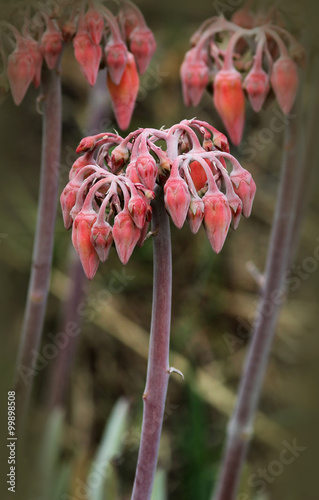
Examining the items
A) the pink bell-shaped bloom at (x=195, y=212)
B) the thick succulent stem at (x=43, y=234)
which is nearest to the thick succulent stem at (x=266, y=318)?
the thick succulent stem at (x=43, y=234)

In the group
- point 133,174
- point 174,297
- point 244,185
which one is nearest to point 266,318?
point 244,185

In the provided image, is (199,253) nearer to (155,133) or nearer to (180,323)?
(180,323)

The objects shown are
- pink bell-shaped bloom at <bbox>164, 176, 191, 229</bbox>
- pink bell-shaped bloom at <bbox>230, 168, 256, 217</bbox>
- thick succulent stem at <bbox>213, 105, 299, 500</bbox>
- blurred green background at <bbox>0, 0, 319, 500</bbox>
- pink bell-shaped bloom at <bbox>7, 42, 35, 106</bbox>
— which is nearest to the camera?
pink bell-shaped bloom at <bbox>164, 176, 191, 229</bbox>

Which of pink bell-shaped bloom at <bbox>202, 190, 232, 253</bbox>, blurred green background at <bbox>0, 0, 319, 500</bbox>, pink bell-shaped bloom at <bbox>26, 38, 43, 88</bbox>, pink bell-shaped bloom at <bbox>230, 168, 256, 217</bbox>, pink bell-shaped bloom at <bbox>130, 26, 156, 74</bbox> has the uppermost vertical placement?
pink bell-shaped bloom at <bbox>130, 26, 156, 74</bbox>

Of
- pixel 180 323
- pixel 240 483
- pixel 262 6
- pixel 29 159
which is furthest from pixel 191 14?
pixel 240 483

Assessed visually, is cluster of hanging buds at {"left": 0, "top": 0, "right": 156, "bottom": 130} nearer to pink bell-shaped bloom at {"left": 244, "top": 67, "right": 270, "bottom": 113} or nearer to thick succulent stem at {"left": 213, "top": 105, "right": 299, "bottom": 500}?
pink bell-shaped bloom at {"left": 244, "top": 67, "right": 270, "bottom": 113}

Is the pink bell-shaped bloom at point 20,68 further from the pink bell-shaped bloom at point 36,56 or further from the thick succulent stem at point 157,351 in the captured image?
the thick succulent stem at point 157,351

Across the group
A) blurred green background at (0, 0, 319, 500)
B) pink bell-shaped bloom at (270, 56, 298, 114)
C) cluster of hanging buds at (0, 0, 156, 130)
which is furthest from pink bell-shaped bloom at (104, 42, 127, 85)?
blurred green background at (0, 0, 319, 500)
